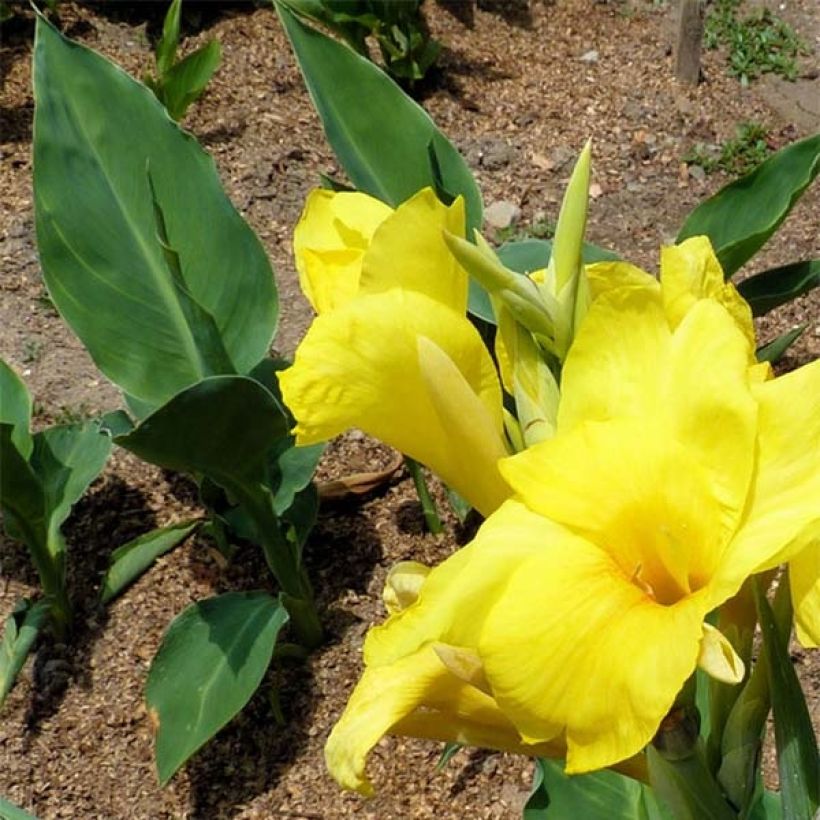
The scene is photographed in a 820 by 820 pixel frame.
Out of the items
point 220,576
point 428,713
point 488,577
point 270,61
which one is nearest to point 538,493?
point 488,577

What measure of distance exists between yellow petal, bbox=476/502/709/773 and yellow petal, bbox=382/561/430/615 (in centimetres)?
13

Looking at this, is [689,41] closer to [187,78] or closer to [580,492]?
[187,78]

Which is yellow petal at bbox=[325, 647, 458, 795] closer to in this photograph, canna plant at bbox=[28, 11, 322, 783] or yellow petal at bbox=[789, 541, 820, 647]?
yellow petal at bbox=[789, 541, 820, 647]

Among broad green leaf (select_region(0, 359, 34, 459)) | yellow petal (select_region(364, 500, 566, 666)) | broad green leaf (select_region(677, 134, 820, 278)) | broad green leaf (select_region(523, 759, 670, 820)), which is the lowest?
broad green leaf (select_region(0, 359, 34, 459))

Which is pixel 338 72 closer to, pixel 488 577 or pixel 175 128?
pixel 175 128

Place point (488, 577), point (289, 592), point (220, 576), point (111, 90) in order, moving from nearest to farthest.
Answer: point (488, 577)
point (111, 90)
point (289, 592)
point (220, 576)

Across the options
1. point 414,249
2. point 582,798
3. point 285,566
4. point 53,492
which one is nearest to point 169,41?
point 53,492

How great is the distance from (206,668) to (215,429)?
0.35 meters

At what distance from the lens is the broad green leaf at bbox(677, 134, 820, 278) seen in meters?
1.63

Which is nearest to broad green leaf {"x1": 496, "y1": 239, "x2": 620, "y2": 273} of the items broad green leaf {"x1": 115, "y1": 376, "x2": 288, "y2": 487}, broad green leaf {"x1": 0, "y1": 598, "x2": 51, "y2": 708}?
broad green leaf {"x1": 115, "y1": 376, "x2": 288, "y2": 487}

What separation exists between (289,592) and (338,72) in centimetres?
66

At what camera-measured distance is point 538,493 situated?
0.60 m

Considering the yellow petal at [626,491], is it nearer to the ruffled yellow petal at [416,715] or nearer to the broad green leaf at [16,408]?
the ruffled yellow petal at [416,715]

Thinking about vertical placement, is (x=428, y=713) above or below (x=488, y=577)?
below
